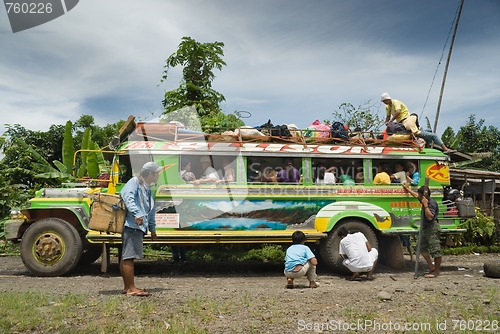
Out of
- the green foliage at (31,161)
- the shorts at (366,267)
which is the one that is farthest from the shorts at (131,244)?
the green foliage at (31,161)

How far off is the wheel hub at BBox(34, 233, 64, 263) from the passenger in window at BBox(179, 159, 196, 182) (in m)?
2.53

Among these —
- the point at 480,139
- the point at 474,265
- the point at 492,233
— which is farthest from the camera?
the point at 480,139

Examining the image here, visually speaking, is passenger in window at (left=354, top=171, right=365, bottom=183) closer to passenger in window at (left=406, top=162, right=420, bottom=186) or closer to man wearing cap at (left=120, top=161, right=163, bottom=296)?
passenger in window at (left=406, top=162, right=420, bottom=186)

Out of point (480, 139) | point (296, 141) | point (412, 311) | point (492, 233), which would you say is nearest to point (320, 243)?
point (296, 141)

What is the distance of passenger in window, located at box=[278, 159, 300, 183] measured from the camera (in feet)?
29.3

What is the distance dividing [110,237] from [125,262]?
1949mm

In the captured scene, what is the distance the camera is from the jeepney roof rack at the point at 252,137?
889 centimetres

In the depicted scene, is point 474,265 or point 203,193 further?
point 474,265

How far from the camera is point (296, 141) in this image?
9266 mm

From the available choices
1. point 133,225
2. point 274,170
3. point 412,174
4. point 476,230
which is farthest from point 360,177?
point 476,230

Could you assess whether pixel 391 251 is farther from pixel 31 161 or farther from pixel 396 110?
pixel 31 161

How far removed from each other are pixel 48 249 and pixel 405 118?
8033 mm

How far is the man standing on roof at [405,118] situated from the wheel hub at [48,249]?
297 inches

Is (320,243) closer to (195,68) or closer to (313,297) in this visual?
(313,297)
